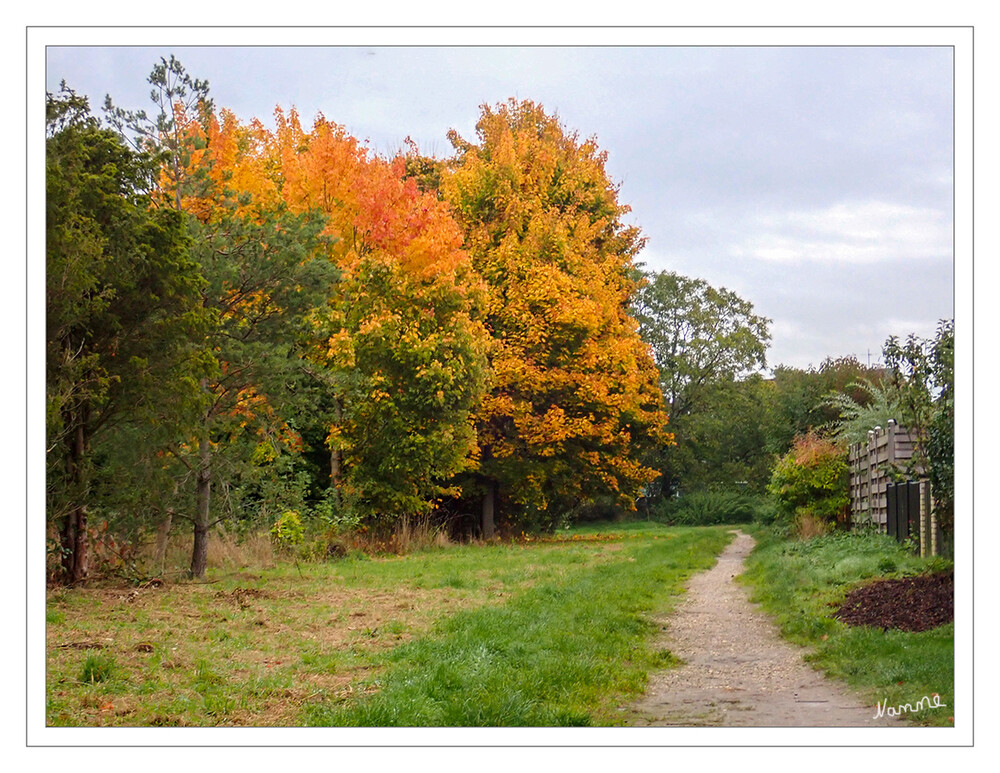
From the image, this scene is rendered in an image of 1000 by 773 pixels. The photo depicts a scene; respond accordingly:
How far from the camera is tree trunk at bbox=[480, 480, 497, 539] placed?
25.0 m

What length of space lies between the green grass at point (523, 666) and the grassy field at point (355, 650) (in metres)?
0.02

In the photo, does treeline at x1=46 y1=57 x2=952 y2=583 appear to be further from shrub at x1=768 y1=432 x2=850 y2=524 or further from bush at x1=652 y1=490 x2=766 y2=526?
bush at x1=652 y1=490 x2=766 y2=526

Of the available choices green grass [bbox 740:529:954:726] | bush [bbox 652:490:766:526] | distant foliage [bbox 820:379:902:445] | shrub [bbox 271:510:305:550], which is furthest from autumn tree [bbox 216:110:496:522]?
bush [bbox 652:490:766:526]

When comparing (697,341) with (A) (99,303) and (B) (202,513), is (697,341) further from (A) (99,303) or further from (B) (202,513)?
(A) (99,303)

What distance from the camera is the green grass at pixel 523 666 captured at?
19.5 ft

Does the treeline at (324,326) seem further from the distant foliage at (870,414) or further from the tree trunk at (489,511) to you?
the distant foliage at (870,414)

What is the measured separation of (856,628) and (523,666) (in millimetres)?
3000

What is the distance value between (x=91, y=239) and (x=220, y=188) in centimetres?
444

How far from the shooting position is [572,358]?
24.0 meters

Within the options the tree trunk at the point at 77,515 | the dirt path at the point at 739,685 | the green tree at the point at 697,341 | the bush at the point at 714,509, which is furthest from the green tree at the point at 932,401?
the green tree at the point at 697,341

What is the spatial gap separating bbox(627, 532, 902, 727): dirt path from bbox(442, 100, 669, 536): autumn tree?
43.3ft
